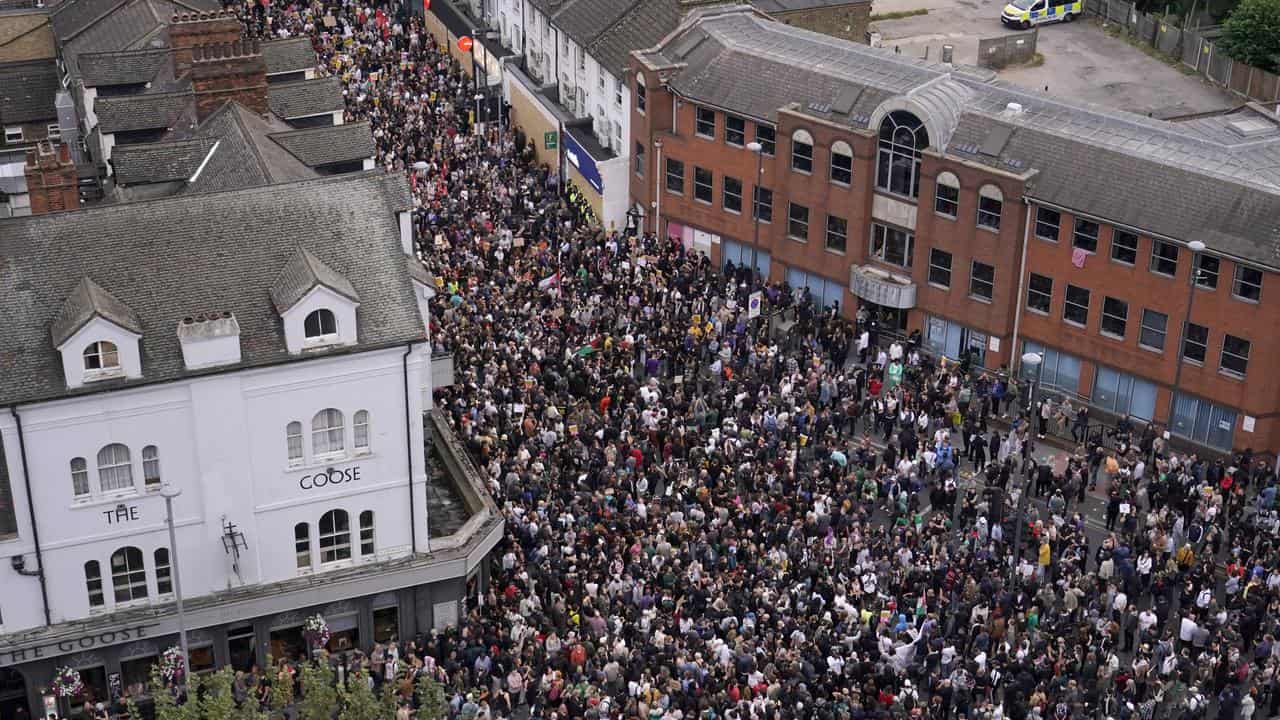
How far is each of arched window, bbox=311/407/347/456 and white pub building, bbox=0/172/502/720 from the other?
43 millimetres

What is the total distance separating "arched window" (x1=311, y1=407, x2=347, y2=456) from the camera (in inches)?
1961

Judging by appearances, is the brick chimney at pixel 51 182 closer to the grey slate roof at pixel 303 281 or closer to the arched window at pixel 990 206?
the grey slate roof at pixel 303 281

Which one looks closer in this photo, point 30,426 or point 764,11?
point 30,426

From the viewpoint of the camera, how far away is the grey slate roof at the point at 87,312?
46438 mm

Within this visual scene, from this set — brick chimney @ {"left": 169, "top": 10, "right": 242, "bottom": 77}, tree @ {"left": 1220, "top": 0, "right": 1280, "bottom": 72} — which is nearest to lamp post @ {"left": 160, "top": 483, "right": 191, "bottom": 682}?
brick chimney @ {"left": 169, "top": 10, "right": 242, "bottom": 77}

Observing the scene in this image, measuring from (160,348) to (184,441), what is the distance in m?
2.61

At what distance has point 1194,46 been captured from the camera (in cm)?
10044

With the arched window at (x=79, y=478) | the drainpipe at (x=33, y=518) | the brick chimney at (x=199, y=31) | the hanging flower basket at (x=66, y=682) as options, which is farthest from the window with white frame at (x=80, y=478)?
the brick chimney at (x=199, y=31)

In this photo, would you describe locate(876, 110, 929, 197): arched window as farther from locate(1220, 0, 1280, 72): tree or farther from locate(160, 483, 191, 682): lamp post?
locate(1220, 0, 1280, 72): tree

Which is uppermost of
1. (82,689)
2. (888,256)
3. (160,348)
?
(160,348)

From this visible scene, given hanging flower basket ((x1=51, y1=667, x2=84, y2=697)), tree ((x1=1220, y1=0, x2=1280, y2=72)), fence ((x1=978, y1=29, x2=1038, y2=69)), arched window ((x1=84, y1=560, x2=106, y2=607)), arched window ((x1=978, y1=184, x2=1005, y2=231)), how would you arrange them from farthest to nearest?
fence ((x1=978, y1=29, x2=1038, y2=69)), tree ((x1=1220, y1=0, x2=1280, y2=72)), arched window ((x1=978, y1=184, x2=1005, y2=231)), arched window ((x1=84, y1=560, x2=106, y2=607)), hanging flower basket ((x1=51, y1=667, x2=84, y2=697))

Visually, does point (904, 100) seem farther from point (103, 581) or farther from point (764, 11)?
point (103, 581)

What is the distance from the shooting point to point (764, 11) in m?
87.5

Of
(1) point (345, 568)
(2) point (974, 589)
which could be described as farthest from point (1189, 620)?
(1) point (345, 568)
